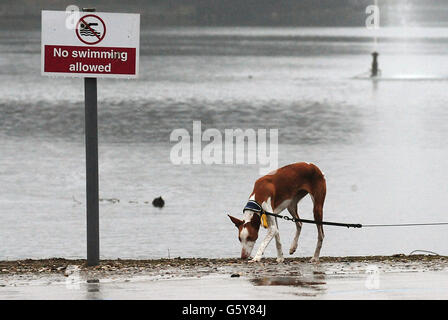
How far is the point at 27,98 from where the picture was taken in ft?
256

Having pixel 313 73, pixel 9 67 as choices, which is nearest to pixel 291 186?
pixel 313 73

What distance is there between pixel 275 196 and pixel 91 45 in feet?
9.04

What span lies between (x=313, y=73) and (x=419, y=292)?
113 metres

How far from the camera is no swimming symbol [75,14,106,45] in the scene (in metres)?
13.1

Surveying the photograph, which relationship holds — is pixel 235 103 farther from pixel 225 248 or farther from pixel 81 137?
pixel 225 248

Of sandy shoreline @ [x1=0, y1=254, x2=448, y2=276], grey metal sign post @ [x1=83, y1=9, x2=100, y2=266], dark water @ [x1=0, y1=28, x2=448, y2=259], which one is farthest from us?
dark water @ [x1=0, y1=28, x2=448, y2=259]

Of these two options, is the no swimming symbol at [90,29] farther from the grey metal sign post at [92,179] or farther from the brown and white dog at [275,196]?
the brown and white dog at [275,196]

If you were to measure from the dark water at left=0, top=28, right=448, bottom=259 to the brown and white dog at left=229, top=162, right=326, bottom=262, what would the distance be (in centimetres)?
915

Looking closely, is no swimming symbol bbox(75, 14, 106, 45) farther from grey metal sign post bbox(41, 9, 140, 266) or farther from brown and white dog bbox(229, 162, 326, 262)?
brown and white dog bbox(229, 162, 326, 262)

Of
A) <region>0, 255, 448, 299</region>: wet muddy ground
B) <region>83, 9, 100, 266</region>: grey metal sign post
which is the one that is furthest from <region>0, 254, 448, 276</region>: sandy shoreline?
<region>83, 9, 100, 266</region>: grey metal sign post

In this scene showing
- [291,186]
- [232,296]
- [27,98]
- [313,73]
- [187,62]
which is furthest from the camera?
[187,62]

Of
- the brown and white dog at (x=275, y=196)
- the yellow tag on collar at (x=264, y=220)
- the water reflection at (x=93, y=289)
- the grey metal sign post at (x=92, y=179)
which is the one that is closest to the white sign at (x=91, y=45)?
the grey metal sign post at (x=92, y=179)

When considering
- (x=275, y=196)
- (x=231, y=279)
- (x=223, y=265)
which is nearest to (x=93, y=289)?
(x=231, y=279)

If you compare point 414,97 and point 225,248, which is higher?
point 414,97
